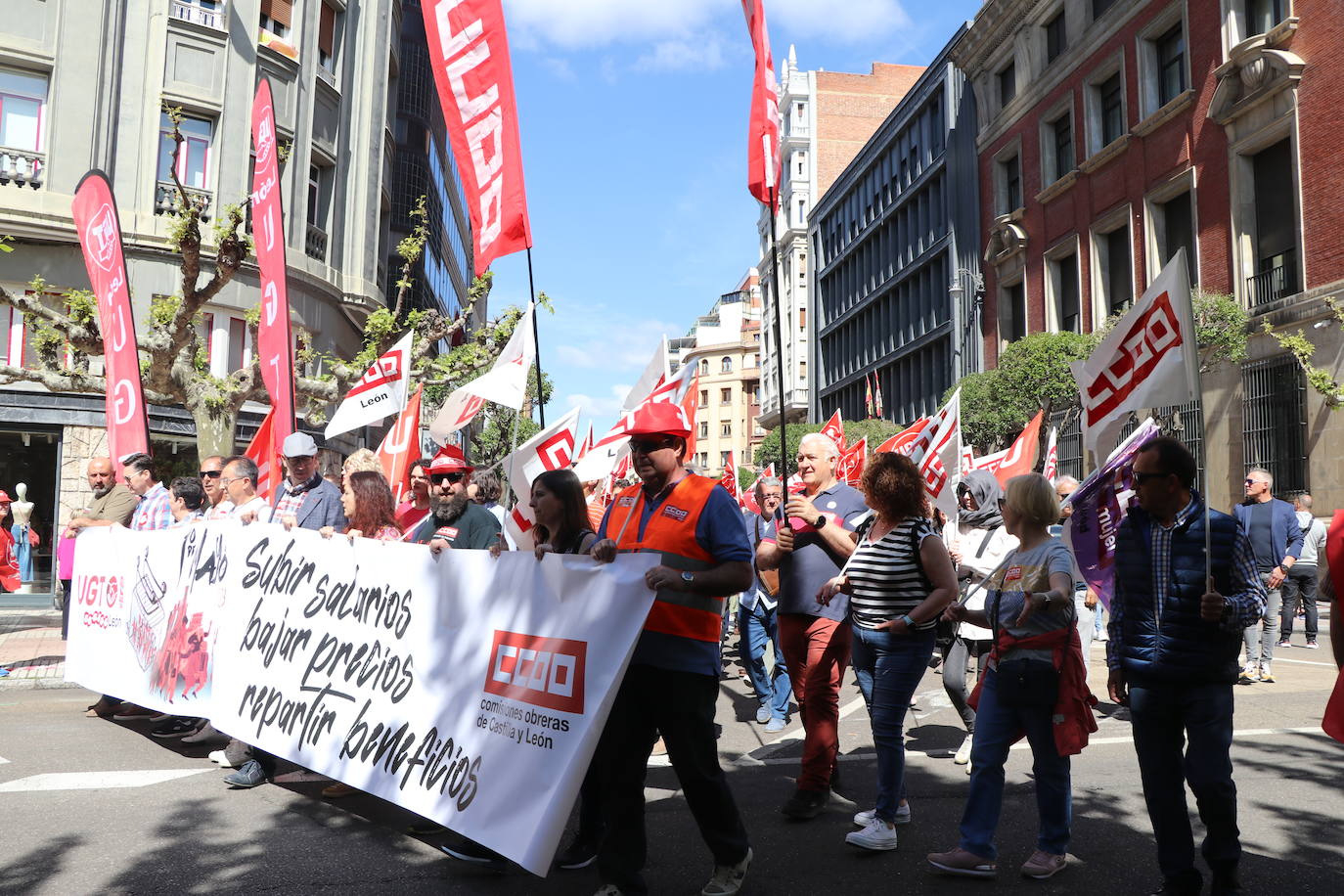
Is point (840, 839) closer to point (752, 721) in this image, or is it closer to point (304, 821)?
point (304, 821)

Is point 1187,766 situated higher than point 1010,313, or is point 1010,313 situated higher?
point 1010,313

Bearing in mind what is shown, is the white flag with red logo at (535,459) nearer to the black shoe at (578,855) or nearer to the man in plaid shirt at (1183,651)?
the black shoe at (578,855)

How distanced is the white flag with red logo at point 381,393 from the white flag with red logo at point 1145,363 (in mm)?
6732

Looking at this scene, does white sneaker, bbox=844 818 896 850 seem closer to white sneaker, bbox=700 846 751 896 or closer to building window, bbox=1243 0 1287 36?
white sneaker, bbox=700 846 751 896

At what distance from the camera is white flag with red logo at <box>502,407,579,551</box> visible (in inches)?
304

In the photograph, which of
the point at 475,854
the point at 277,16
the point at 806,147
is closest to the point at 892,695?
the point at 475,854

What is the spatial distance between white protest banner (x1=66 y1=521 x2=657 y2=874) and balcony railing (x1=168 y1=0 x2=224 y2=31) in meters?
17.4

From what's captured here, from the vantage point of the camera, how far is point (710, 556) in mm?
4148

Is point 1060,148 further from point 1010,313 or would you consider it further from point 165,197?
point 165,197

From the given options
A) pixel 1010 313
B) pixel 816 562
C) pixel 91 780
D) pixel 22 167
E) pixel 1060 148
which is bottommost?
pixel 91 780

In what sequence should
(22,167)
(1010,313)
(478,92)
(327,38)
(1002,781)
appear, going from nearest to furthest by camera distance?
(1002,781) < (478,92) < (22,167) < (327,38) < (1010,313)

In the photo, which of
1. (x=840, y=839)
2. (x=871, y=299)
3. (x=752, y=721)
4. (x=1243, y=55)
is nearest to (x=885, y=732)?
(x=840, y=839)

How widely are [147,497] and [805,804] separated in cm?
541

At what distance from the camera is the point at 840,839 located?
4.88 m
